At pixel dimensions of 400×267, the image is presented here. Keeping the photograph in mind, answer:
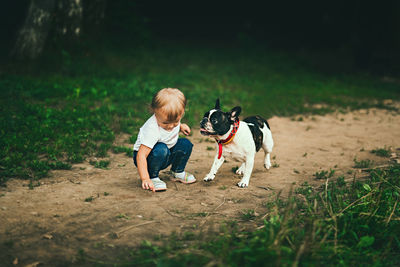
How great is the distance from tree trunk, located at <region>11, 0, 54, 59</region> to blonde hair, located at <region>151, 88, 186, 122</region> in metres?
6.86

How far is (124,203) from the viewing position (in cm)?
411

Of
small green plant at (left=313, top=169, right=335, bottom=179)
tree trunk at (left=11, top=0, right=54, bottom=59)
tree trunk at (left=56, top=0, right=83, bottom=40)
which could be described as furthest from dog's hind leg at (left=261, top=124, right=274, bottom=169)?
tree trunk at (left=56, top=0, right=83, bottom=40)

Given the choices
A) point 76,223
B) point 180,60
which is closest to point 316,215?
point 76,223

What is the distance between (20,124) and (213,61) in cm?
961

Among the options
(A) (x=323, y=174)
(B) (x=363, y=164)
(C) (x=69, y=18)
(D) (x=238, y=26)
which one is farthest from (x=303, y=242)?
(D) (x=238, y=26)

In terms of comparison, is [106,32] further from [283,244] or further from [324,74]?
[283,244]

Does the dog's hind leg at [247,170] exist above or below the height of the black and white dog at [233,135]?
below

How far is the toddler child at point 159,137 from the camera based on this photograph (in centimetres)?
420

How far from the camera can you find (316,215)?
12.2 ft

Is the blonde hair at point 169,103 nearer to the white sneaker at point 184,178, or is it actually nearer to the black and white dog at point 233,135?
the black and white dog at point 233,135

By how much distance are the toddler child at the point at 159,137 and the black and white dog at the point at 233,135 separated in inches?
15.3

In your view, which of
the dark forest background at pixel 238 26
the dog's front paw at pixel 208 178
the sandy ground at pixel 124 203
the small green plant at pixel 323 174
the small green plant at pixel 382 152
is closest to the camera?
the sandy ground at pixel 124 203

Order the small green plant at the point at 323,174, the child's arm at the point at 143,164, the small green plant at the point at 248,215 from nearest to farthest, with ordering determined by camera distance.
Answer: the small green plant at the point at 248,215 < the child's arm at the point at 143,164 < the small green plant at the point at 323,174

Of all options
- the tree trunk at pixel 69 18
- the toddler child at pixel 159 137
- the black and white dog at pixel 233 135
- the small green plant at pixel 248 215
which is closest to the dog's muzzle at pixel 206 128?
the black and white dog at pixel 233 135
